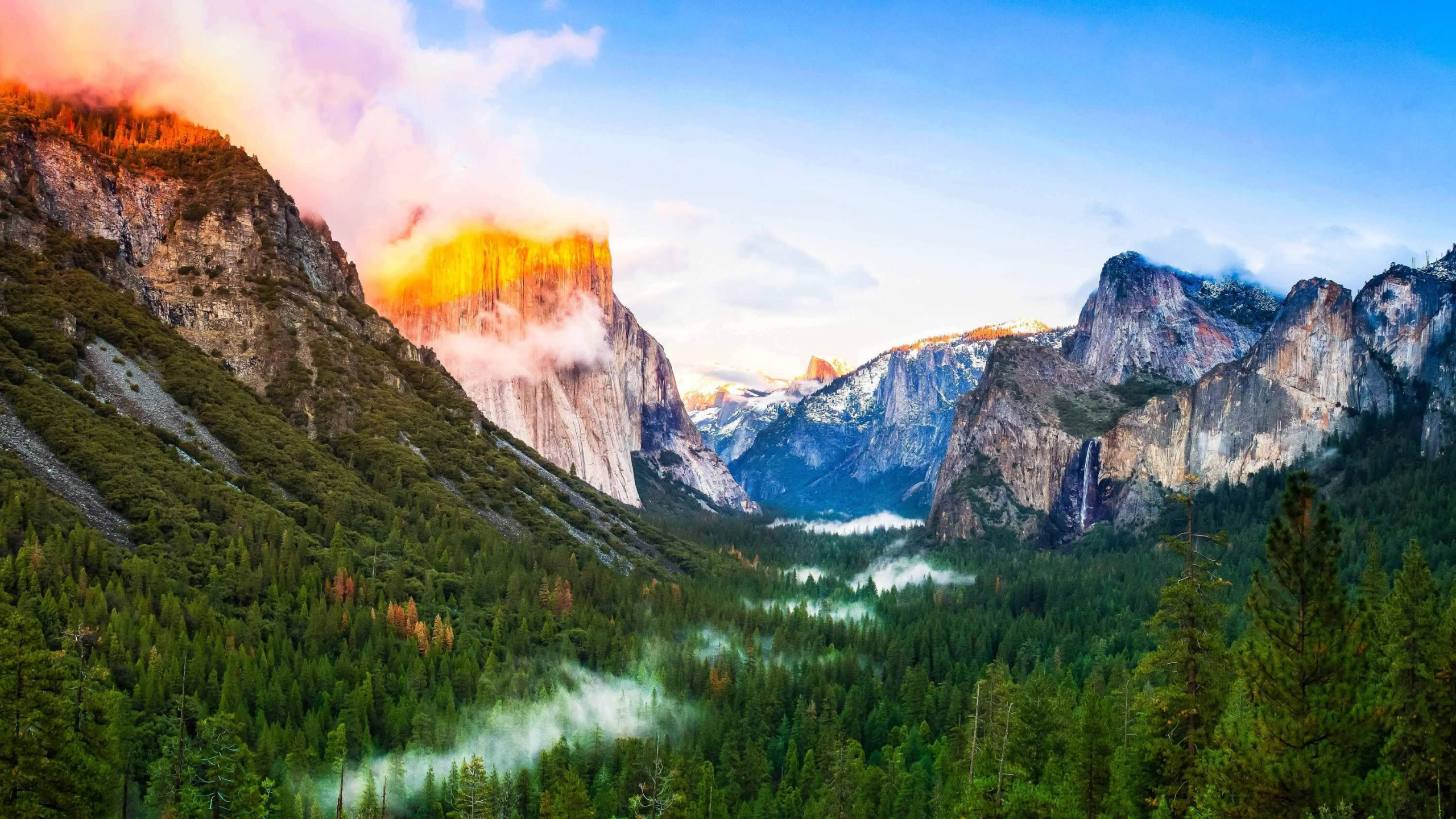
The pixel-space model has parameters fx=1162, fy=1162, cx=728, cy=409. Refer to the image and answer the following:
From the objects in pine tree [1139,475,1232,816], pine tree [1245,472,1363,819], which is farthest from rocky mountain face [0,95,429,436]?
pine tree [1245,472,1363,819]

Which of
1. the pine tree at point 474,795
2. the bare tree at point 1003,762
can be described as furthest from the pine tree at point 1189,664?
the pine tree at point 474,795

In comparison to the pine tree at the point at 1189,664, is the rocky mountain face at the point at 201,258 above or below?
above

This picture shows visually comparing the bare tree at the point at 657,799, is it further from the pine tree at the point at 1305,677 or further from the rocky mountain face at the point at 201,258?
the rocky mountain face at the point at 201,258

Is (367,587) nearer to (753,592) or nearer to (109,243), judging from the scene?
(753,592)

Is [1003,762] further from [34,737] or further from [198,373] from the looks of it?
[198,373]

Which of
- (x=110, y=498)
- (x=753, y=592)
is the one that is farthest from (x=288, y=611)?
(x=753, y=592)

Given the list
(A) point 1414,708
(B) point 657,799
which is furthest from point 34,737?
(A) point 1414,708
